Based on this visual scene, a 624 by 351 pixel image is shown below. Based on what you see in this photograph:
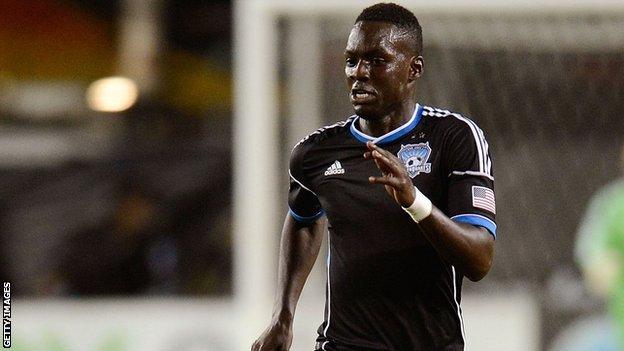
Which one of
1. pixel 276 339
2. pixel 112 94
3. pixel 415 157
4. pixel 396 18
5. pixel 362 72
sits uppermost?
pixel 112 94

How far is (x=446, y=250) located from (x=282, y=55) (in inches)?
182

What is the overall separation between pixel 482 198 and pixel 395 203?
9.6 inches

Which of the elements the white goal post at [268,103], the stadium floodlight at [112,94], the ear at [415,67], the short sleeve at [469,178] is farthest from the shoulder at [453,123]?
the stadium floodlight at [112,94]

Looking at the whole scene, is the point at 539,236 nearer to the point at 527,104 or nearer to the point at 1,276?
the point at 527,104

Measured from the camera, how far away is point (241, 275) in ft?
25.9

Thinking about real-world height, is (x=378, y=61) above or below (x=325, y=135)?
above

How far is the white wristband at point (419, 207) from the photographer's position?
3.38 m

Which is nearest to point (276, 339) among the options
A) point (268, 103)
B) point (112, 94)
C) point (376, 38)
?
point (376, 38)

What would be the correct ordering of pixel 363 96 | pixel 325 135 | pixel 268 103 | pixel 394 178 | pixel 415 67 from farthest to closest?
pixel 268 103
pixel 325 135
pixel 415 67
pixel 363 96
pixel 394 178

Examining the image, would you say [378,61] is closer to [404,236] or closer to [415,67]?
[415,67]

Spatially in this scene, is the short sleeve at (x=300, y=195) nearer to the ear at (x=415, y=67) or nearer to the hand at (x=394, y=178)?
the ear at (x=415, y=67)

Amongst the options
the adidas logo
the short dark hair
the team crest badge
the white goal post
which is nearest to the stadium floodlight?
the white goal post

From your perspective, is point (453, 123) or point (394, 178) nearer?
point (394, 178)

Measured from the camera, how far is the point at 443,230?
11.2 feet
